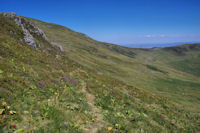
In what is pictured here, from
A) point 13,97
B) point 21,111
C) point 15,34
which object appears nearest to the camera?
point 21,111

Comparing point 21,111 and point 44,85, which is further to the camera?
point 44,85

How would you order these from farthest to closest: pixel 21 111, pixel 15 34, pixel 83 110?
1. pixel 15 34
2. pixel 83 110
3. pixel 21 111

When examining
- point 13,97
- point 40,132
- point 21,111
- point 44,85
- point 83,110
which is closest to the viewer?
point 40,132

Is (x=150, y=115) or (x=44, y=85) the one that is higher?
(x=44, y=85)

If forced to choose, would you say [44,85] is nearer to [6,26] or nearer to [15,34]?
[15,34]

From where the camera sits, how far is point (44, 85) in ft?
48.7

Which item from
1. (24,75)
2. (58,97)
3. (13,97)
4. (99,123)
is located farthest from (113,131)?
(24,75)

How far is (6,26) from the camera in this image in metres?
32.7

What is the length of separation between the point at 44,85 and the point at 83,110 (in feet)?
19.2

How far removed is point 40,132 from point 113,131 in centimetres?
560

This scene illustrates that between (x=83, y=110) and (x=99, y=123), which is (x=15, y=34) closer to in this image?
(x=83, y=110)

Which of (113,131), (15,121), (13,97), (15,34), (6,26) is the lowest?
(113,131)

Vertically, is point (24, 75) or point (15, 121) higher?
point (24, 75)

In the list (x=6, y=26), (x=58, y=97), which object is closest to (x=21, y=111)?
(x=58, y=97)
